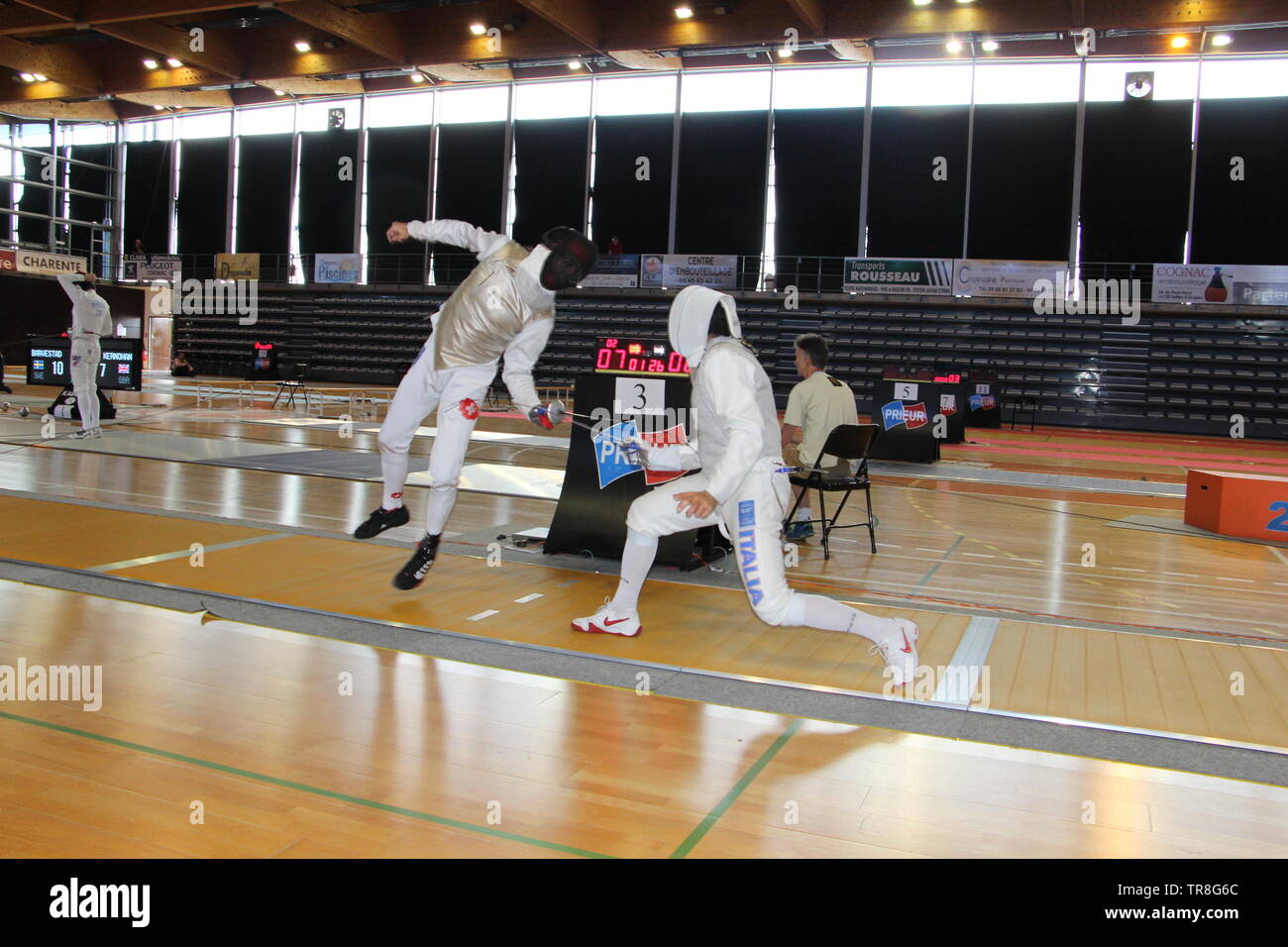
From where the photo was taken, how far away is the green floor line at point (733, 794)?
2150 mm

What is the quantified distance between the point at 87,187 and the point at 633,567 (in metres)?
32.2

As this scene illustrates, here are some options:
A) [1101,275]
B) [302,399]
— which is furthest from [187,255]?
[1101,275]

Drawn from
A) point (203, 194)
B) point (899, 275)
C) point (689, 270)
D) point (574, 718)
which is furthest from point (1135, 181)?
point (203, 194)

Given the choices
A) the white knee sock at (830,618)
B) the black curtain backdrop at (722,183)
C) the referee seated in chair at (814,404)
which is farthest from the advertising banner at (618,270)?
the white knee sock at (830,618)

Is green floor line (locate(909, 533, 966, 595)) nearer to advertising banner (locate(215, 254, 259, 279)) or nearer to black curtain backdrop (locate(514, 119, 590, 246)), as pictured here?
black curtain backdrop (locate(514, 119, 590, 246))

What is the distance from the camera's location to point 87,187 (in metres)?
29.3

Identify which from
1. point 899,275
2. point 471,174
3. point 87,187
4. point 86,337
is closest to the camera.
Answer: point 86,337

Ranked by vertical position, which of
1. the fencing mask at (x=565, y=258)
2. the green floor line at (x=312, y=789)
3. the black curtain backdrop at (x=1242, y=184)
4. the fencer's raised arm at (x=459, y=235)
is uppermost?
the black curtain backdrop at (x=1242, y=184)

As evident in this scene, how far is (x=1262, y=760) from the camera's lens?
9.05 ft

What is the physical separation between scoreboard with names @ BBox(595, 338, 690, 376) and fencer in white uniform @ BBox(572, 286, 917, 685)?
150 centimetres

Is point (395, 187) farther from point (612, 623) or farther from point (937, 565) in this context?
point (612, 623)

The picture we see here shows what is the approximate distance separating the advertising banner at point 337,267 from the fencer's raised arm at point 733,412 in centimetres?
2497

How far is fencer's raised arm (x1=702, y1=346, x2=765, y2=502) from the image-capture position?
3.25 meters

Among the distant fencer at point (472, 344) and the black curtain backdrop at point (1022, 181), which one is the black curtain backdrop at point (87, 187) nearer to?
the black curtain backdrop at point (1022, 181)
